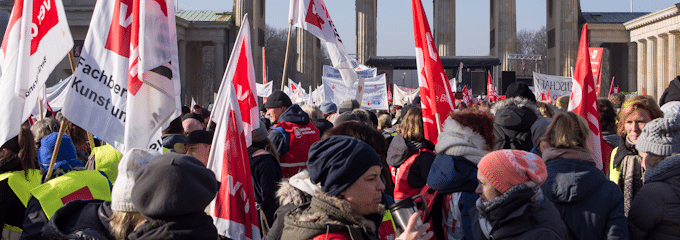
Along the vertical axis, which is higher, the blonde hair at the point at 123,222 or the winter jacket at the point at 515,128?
the winter jacket at the point at 515,128

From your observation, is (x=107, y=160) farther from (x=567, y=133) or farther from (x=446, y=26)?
(x=446, y=26)

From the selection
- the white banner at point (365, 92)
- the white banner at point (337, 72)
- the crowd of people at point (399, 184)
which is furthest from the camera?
the white banner at point (337, 72)

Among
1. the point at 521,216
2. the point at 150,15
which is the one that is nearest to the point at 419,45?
the point at 150,15

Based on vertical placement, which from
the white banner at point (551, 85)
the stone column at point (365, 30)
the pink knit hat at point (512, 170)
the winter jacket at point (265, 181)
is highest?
the stone column at point (365, 30)

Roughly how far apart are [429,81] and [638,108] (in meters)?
1.67

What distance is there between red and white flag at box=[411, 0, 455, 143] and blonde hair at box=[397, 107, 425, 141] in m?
0.05

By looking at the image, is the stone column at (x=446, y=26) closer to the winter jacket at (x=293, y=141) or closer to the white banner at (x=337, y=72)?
the white banner at (x=337, y=72)

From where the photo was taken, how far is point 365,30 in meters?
44.3

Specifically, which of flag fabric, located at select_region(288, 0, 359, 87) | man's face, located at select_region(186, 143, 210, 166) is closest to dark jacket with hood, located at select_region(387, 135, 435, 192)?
man's face, located at select_region(186, 143, 210, 166)

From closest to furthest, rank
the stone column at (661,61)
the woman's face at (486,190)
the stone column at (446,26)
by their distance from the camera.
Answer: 1. the woman's face at (486,190)
2. the stone column at (661,61)
3. the stone column at (446,26)

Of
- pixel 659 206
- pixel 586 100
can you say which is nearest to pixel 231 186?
pixel 659 206

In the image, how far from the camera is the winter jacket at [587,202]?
349 cm

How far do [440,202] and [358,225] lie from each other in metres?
1.18

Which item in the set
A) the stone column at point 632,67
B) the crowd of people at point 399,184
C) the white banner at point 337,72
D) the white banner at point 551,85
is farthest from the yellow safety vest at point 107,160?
the stone column at point 632,67
